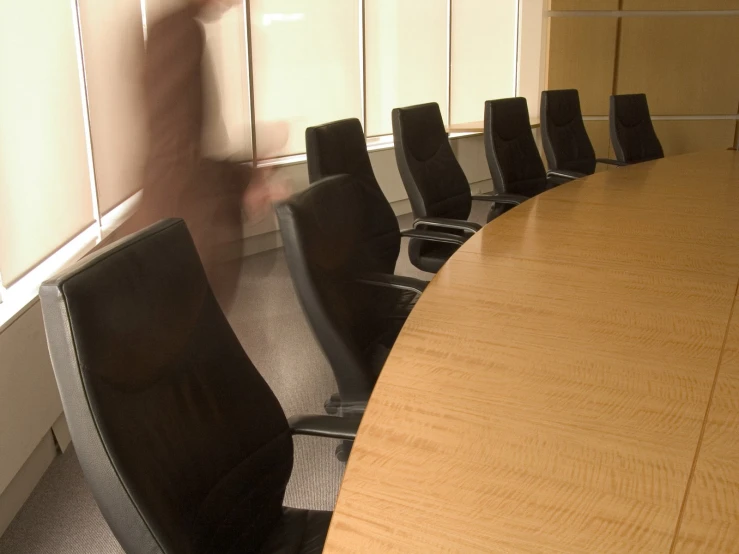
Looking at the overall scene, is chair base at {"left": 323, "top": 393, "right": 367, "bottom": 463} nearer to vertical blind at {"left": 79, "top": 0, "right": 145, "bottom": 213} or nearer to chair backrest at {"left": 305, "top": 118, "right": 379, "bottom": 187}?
chair backrest at {"left": 305, "top": 118, "right": 379, "bottom": 187}

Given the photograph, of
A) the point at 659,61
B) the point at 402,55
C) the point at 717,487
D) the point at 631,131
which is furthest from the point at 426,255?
the point at 659,61

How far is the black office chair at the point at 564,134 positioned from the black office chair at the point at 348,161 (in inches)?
66.0

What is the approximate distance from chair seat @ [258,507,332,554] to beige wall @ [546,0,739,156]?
599 centimetres

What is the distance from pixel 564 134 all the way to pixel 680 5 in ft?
9.87

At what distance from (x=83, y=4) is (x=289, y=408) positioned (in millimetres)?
1905

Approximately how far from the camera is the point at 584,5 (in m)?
6.38

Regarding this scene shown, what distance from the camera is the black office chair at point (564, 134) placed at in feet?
13.5

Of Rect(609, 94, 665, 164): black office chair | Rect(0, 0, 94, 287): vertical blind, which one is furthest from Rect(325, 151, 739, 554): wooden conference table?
Rect(609, 94, 665, 164): black office chair

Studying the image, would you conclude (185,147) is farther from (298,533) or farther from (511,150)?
(298,533)

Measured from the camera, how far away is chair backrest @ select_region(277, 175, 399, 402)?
58.6 inches

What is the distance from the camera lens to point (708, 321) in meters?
1.44

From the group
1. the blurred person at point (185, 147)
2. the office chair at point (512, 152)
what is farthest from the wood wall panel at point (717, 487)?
the office chair at point (512, 152)

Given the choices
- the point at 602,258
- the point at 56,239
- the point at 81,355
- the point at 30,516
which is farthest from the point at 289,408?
the point at 81,355

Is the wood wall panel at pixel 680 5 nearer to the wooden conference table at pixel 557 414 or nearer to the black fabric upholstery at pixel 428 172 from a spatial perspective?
the black fabric upholstery at pixel 428 172
